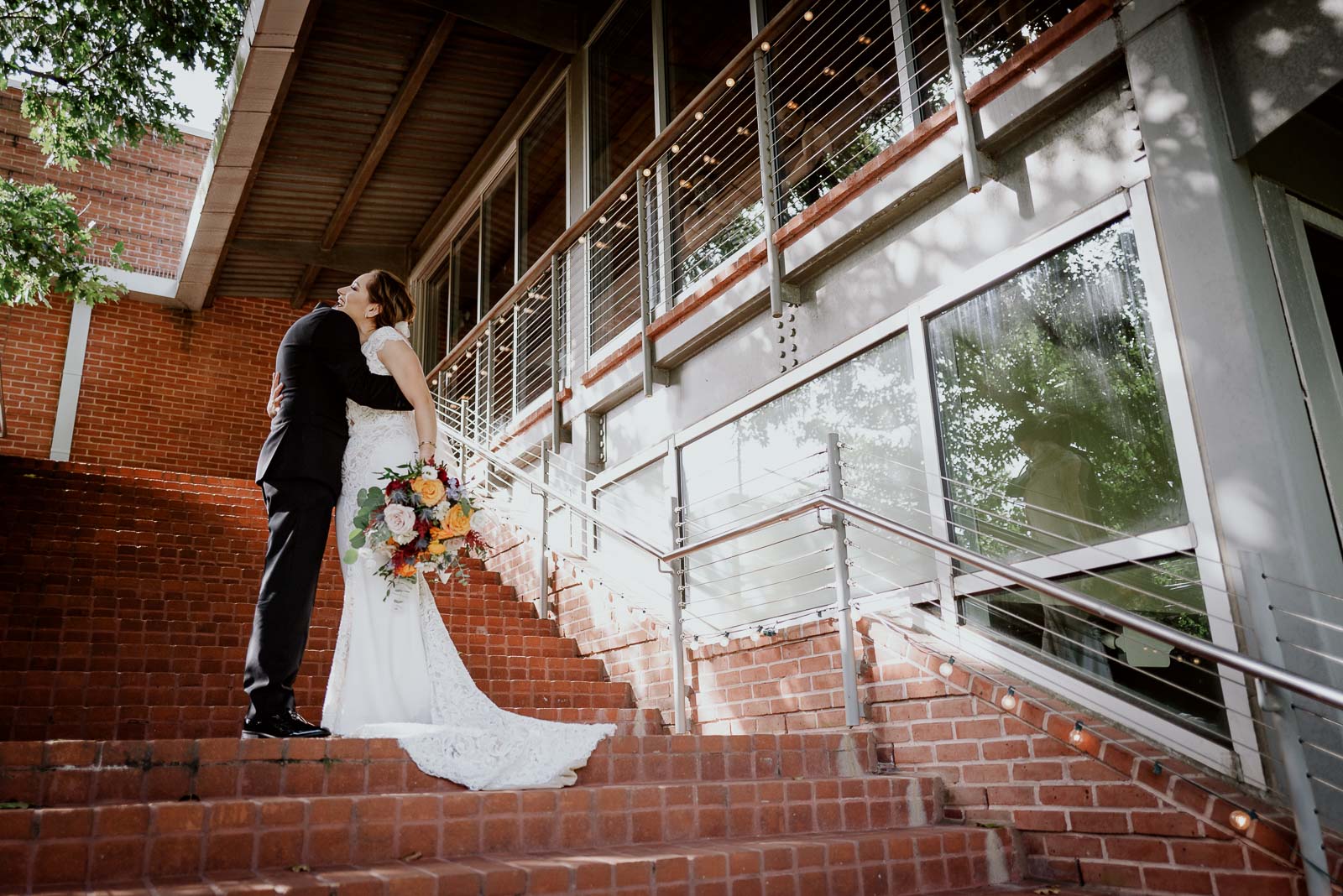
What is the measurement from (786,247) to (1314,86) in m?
2.72

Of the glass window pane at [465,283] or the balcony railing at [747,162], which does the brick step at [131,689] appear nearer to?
the balcony railing at [747,162]

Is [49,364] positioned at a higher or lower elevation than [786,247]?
higher

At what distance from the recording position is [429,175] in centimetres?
1173

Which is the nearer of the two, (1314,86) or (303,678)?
(1314,86)

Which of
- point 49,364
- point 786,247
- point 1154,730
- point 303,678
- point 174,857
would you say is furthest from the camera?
point 49,364

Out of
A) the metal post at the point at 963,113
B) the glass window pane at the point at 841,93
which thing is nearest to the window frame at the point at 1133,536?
the metal post at the point at 963,113

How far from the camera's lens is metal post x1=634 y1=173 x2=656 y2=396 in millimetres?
6777

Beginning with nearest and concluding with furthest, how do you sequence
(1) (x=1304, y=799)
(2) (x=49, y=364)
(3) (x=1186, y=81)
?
1. (1) (x=1304, y=799)
2. (3) (x=1186, y=81)
3. (2) (x=49, y=364)

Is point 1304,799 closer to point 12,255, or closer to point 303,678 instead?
point 303,678

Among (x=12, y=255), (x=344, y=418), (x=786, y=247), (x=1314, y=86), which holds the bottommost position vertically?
(x=344, y=418)

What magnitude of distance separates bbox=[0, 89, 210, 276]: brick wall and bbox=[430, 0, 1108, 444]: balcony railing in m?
5.48

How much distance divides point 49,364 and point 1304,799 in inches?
508

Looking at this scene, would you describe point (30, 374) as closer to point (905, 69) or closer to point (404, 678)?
point (404, 678)

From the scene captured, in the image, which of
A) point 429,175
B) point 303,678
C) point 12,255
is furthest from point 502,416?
point 303,678
